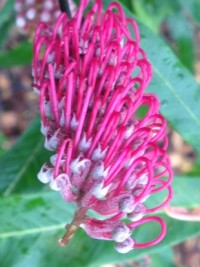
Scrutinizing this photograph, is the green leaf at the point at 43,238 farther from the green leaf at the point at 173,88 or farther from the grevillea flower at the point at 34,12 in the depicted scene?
the grevillea flower at the point at 34,12

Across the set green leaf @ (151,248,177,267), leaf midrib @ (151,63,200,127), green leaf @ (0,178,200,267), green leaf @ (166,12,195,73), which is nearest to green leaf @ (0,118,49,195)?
green leaf @ (0,178,200,267)

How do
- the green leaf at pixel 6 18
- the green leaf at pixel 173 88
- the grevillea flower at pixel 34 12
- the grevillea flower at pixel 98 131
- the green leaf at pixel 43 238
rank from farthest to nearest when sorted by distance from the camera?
the green leaf at pixel 6 18 → the grevillea flower at pixel 34 12 → the green leaf at pixel 173 88 → the green leaf at pixel 43 238 → the grevillea flower at pixel 98 131

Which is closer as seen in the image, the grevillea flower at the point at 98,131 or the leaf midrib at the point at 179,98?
the grevillea flower at the point at 98,131

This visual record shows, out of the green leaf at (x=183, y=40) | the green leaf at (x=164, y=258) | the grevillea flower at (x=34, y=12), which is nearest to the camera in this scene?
the grevillea flower at (x=34, y=12)

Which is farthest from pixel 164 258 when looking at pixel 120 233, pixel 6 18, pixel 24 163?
pixel 120 233

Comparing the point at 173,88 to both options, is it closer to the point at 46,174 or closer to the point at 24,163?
the point at 24,163

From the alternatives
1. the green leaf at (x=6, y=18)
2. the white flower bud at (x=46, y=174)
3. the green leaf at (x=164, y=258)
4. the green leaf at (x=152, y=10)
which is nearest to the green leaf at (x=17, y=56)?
the green leaf at (x=6, y=18)
